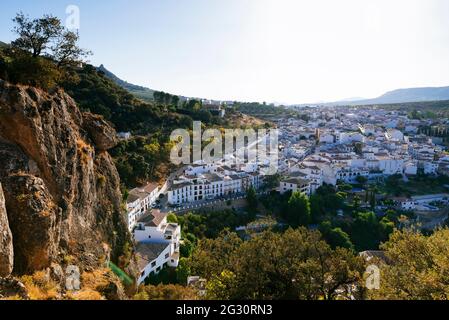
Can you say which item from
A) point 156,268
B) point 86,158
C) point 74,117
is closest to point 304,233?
point 86,158

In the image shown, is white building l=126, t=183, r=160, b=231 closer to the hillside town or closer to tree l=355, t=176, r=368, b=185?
the hillside town

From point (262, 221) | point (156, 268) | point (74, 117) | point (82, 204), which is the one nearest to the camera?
point (82, 204)

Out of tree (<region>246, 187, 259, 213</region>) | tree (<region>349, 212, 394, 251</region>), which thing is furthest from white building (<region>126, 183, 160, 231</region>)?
tree (<region>349, 212, 394, 251</region>)

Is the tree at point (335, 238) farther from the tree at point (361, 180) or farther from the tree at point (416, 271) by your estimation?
the tree at point (416, 271)

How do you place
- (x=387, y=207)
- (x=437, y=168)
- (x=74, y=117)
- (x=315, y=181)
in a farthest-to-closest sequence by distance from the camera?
(x=437, y=168) < (x=315, y=181) < (x=387, y=207) < (x=74, y=117)

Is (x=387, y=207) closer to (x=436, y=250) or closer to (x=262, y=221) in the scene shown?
(x=262, y=221)

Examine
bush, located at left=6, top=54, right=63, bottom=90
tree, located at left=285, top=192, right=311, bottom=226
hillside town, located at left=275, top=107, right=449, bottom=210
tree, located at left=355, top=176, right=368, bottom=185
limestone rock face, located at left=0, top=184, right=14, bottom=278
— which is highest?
bush, located at left=6, top=54, right=63, bottom=90

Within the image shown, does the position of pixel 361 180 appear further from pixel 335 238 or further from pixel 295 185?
pixel 335 238
